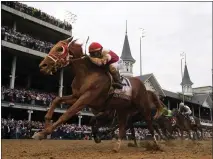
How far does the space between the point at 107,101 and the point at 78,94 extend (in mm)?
1065

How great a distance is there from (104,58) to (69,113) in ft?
6.69

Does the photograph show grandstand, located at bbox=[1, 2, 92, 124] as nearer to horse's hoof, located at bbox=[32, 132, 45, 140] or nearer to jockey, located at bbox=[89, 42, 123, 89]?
jockey, located at bbox=[89, 42, 123, 89]

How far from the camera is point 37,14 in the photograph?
3478 centimetres

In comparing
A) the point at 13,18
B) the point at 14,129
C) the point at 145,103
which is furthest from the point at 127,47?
the point at 145,103

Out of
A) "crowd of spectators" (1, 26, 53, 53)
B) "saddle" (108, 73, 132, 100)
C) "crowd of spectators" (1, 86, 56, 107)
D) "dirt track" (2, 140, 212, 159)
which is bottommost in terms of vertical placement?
"dirt track" (2, 140, 212, 159)

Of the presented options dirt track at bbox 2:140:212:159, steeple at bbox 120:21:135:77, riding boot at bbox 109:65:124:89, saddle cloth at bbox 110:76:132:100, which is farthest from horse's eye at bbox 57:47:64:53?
steeple at bbox 120:21:135:77

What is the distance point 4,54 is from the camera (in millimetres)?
32156

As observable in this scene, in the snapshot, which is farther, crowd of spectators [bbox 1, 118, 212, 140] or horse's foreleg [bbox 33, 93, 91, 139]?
crowd of spectators [bbox 1, 118, 212, 140]

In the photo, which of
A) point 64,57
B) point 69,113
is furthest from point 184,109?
point 69,113

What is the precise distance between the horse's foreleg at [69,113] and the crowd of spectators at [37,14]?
2657cm

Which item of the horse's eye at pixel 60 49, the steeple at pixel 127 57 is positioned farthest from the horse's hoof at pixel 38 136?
the steeple at pixel 127 57

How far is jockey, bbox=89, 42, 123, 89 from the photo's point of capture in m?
8.48

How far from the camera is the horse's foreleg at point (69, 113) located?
675 cm

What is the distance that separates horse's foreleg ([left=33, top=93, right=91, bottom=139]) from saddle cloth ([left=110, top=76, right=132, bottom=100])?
52.3 inches
